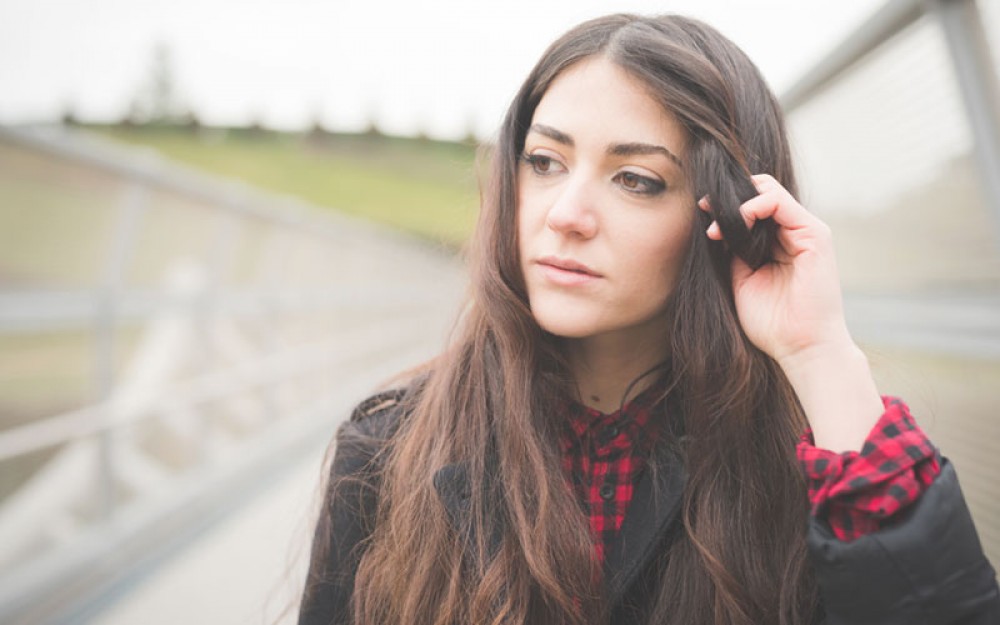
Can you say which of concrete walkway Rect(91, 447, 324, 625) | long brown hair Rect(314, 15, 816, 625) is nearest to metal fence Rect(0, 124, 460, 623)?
concrete walkway Rect(91, 447, 324, 625)

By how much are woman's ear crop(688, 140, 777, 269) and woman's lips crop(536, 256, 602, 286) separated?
317mm

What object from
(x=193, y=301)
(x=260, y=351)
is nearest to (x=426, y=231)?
(x=260, y=351)

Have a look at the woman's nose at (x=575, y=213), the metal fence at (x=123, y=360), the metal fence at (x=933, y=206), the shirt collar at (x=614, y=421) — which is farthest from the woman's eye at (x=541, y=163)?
the metal fence at (x=933, y=206)

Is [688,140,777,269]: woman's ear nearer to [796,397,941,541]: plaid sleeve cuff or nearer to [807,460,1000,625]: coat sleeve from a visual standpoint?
[796,397,941,541]: plaid sleeve cuff

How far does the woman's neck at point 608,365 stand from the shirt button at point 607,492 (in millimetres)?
256

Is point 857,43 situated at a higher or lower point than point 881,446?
higher

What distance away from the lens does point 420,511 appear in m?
1.69

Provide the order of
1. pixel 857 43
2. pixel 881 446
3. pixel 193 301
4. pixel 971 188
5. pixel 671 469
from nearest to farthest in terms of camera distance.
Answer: pixel 881 446 → pixel 671 469 → pixel 971 188 → pixel 857 43 → pixel 193 301

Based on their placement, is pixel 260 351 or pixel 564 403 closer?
pixel 564 403

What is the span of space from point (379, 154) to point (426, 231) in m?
8.85

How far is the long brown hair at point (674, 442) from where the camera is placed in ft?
5.13

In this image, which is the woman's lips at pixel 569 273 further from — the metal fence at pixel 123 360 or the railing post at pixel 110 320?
the railing post at pixel 110 320

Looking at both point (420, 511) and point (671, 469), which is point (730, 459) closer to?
point (671, 469)

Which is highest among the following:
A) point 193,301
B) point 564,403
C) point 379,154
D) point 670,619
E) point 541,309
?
point 379,154
